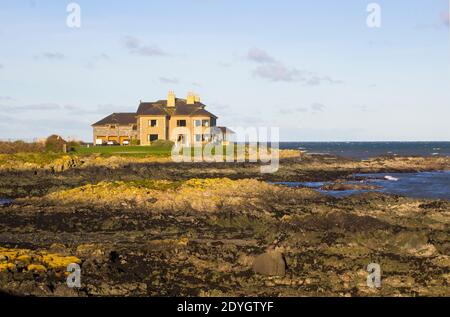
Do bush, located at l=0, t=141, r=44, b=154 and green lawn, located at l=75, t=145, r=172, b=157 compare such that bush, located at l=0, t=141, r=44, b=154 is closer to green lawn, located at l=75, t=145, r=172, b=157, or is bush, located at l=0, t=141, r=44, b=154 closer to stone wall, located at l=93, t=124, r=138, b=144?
green lawn, located at l=75, t=145, r=172, b=157

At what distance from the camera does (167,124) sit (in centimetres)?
7812

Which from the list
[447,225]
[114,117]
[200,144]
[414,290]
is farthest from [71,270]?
[114,117]

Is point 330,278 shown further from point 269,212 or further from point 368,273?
point 269,212

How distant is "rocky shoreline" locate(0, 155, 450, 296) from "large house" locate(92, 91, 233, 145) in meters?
38.8

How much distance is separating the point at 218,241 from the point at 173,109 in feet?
198

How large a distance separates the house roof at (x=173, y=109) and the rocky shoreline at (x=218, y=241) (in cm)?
3945

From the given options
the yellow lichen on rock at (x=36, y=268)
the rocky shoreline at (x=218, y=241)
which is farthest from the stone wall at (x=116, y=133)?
the yellow lichen on rock at (x=36, y=268)

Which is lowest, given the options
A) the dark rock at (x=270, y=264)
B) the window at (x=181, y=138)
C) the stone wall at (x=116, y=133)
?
the dark rock at (x=270, y=264)

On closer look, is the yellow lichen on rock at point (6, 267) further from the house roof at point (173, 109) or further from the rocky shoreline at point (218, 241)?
the house roof at point (173, 109)

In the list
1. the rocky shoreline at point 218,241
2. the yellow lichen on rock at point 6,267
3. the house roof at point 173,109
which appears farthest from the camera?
the house roof at point 173,109

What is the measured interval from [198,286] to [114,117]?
237 ft

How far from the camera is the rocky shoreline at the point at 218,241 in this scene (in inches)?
602

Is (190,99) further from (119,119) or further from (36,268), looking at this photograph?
(36,268)
